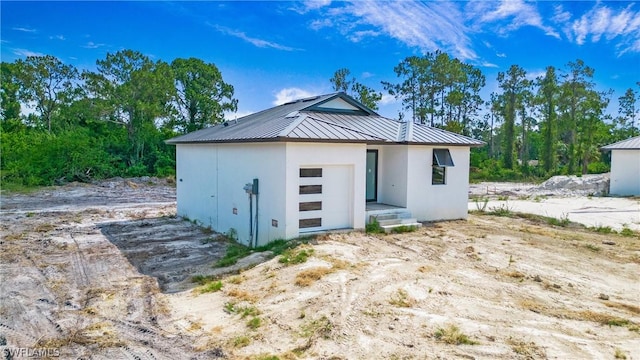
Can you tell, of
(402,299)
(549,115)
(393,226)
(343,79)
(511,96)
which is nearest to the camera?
(402,299)

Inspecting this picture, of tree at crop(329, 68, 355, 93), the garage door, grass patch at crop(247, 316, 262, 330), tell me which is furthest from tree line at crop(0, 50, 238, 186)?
grass patch at crop(247, 316, 262, 330)

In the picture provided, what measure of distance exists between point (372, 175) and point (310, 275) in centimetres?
628

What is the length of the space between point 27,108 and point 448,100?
3481 cm

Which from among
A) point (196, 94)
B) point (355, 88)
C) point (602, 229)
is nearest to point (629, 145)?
point (602, 229)

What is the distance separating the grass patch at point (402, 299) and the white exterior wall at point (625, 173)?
21.0 m

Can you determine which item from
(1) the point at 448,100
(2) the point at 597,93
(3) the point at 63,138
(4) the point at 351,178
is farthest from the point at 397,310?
(2) the point at 597,93

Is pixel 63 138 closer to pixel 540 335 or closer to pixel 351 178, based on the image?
pixel 351 178

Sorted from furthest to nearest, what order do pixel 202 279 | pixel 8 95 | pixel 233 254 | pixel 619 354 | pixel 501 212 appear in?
1. pixel 8 95
2. pixel 501 212
3. pixel 233 254
4. pixel 202 279
5. pixel 619 354

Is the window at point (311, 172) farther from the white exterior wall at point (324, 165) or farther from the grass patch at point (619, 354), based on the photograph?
the grass patch at point (619, 354)

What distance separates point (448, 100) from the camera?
36.8 metres

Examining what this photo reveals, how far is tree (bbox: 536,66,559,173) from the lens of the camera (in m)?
36.3

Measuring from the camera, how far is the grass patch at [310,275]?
652 centimetres

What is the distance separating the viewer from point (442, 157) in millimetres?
12219

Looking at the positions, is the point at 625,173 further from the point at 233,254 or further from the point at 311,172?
the point at 233,254
